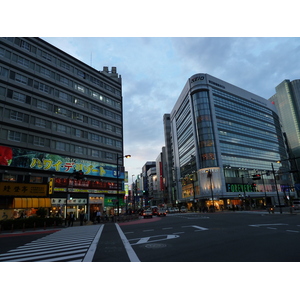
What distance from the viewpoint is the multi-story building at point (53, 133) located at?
107 feet

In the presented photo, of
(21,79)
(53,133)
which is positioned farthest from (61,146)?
(21,79)

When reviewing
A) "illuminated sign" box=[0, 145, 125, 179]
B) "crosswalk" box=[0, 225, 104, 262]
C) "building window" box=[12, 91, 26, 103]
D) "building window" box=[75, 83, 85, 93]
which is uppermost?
"building window" box=[75, 83, 85, 93]

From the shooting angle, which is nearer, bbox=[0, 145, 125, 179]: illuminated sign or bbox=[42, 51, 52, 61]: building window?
bbox=[0, 145, 125, 179]: illuminated sign

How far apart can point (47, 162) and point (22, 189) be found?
5.96m

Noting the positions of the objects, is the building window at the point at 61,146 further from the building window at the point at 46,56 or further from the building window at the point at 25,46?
the building window at the point at 25,46

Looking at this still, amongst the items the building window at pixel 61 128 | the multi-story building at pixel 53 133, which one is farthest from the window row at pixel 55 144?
the building window at pixel 61 128

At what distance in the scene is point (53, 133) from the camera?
38.2m

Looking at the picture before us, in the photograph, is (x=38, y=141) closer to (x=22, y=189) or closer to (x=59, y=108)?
(x=59, y=108)

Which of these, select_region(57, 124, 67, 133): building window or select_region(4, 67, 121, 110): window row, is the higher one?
select_region(4, 67, 121, 110): window row

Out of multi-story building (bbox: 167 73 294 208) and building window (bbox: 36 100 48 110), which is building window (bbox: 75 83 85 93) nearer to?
building window (bbox: 36 100 48 110)

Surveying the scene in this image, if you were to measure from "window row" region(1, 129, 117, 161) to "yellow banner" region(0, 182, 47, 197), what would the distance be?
272 inches

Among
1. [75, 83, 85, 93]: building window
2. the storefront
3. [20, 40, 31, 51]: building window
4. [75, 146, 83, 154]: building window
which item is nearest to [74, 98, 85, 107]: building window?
[75, 83, 85, 93]: building window

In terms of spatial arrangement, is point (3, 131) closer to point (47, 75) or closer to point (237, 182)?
point (47, 75)

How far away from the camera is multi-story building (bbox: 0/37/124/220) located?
32.8 m
